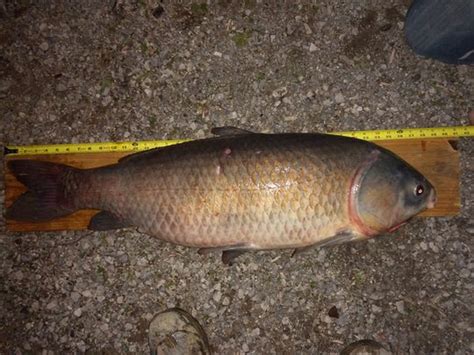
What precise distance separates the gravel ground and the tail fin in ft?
1.08

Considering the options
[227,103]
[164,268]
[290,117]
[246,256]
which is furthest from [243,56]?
[164,268]

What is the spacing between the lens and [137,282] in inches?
125

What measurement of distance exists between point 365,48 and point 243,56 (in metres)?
0.95

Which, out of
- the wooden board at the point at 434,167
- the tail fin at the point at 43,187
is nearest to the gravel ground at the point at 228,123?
the wooden board at the point at 434,167

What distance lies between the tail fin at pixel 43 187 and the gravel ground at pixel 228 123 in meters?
0.33

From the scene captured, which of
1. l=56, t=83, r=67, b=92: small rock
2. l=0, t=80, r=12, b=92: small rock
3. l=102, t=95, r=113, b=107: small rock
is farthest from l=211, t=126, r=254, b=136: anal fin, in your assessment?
l=0, t=80, r=12, b=92: small rock

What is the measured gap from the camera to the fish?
2.59 meters

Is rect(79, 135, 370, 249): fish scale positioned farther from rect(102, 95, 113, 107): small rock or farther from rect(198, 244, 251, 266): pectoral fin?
rect(102, 95, 113, 107): small rock

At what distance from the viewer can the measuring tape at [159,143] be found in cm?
312

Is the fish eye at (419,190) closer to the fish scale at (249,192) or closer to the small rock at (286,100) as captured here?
the fish scale at (249,192)

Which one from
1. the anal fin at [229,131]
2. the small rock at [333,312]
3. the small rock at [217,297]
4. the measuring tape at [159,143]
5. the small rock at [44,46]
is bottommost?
the small rock at [333,312]

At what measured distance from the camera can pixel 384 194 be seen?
8.62ft

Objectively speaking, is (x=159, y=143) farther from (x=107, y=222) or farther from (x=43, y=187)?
(x=43, y=187)

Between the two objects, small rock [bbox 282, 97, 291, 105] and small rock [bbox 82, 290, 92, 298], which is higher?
small rock [bbox 282, 97, 291, 105]
